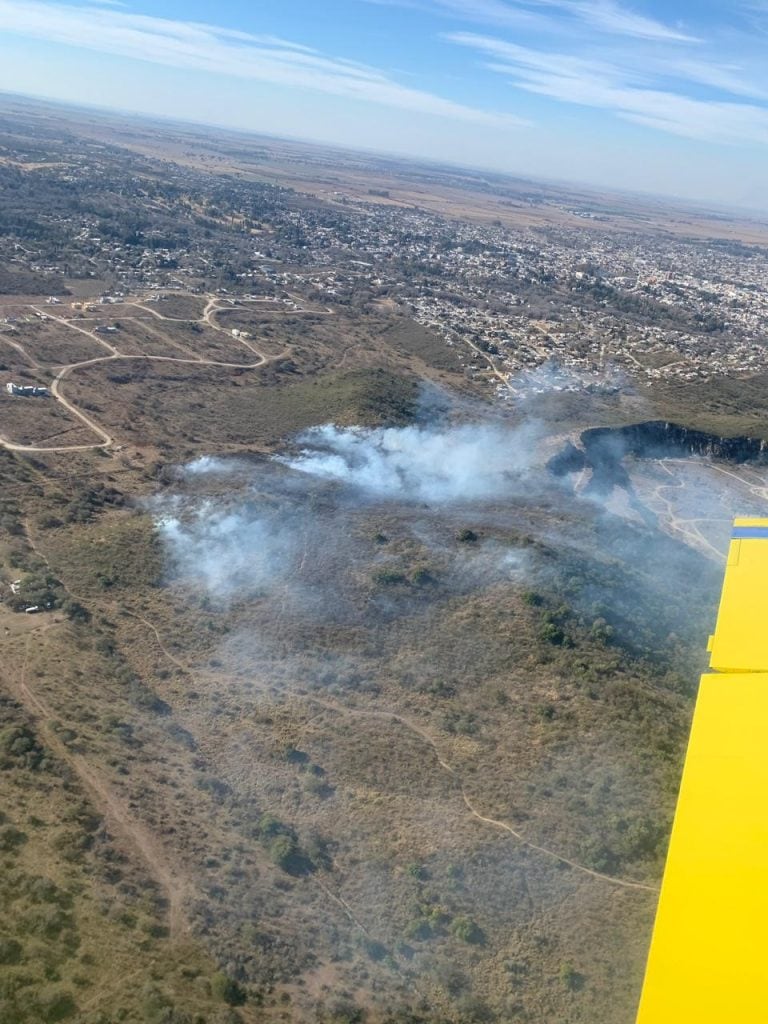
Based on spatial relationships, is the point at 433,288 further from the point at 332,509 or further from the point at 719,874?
the point at 719,874

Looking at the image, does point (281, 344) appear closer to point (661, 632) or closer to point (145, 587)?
point (145, 587)

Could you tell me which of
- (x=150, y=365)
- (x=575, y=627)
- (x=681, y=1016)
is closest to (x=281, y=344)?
(x=150, y=365)

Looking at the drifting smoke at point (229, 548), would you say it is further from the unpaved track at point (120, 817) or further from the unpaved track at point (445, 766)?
the unpaved track at point (120, 817)

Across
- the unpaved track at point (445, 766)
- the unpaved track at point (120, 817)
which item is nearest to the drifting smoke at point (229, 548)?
the unpaved track at point (445, 766)

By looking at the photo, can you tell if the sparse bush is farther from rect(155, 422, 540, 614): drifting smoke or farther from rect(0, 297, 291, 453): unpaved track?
rect(0, 297, 291, 453): unpaved track

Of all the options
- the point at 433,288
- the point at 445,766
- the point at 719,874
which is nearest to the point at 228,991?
the point at 445,766

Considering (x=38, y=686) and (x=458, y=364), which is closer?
(x=38, y=686)

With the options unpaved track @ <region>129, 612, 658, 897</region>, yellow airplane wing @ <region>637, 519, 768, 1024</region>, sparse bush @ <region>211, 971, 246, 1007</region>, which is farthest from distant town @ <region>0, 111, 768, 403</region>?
yellow airplane wing @ <region>637, 519, 768, 1024</region>

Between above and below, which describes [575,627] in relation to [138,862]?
above
